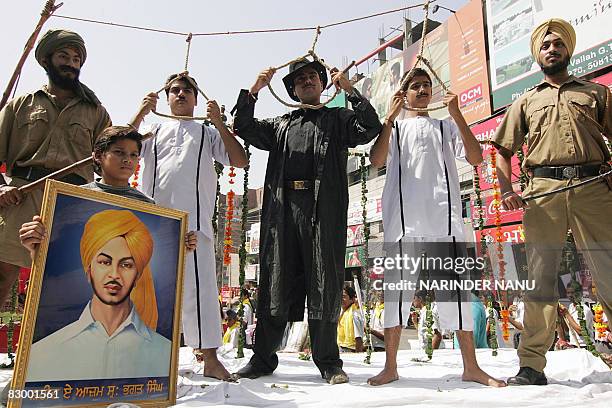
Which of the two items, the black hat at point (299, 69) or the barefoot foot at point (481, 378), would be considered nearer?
the barefoot foot at point (481, 378)

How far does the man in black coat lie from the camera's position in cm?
294

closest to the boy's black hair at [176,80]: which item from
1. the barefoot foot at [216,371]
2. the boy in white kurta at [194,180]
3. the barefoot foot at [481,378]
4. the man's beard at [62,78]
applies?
the boy in white kurta at [194,180]

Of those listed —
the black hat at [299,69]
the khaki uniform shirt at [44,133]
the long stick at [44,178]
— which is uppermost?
the black hat at [299,69]

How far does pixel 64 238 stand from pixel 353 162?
2688 centimetres

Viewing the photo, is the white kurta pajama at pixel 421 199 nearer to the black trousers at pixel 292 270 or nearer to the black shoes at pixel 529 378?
the black shoes at pixel 529 378

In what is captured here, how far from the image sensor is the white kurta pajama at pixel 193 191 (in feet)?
9.97

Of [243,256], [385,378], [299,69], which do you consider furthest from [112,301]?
[299,69]

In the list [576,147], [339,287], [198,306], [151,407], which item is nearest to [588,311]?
[576,147]

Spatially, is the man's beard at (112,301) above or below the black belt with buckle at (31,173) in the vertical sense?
below

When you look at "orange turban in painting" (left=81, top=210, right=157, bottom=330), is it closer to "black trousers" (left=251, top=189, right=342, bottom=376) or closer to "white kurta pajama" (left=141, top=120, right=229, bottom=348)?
"white kurta pajama" (left=141, top=120, right=229, bottom=348)

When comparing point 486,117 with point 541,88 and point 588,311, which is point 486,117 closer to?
point 588,311

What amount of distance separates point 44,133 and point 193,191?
104cm

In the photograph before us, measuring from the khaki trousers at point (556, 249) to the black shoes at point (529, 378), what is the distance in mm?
34

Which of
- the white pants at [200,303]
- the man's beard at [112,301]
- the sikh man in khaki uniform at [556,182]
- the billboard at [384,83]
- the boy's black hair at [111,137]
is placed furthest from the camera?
the billboard at [384,83]
